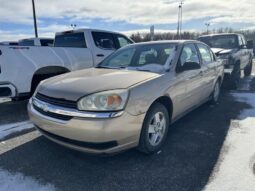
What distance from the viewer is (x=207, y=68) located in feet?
16.7

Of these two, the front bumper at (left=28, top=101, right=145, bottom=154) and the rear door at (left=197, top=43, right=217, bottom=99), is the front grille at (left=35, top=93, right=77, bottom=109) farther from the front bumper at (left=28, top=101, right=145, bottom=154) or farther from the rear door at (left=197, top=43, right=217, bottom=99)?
the rear door at (left=197, top=43, right=217, bottom=99)

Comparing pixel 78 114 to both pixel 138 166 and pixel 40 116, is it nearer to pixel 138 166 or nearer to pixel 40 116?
pixel 40 116

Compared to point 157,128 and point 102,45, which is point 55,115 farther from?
point 102,45

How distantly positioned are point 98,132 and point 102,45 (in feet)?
14.5

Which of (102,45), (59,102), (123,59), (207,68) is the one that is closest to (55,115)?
(59,102)

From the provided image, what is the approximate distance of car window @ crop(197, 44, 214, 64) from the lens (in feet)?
16.8

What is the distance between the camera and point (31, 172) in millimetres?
2994

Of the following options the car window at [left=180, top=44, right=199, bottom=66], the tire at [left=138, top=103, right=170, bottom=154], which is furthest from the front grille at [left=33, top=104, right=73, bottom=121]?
the car window at [left=180, top=44, right=199, bottom=66]

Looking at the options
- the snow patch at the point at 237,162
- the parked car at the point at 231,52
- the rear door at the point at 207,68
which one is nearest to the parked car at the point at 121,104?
the rear door at the point at 207,68

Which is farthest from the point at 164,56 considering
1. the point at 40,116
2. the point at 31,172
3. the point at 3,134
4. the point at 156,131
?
the point at 3,134

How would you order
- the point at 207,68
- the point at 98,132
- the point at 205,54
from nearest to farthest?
the point at 98,132, the point at 207,68, the point at 205,54

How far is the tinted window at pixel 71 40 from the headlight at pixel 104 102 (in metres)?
3.86

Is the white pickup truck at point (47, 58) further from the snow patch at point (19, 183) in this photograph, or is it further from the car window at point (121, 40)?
the snow patch at point (19, 183)

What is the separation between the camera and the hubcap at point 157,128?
3.33 meters
